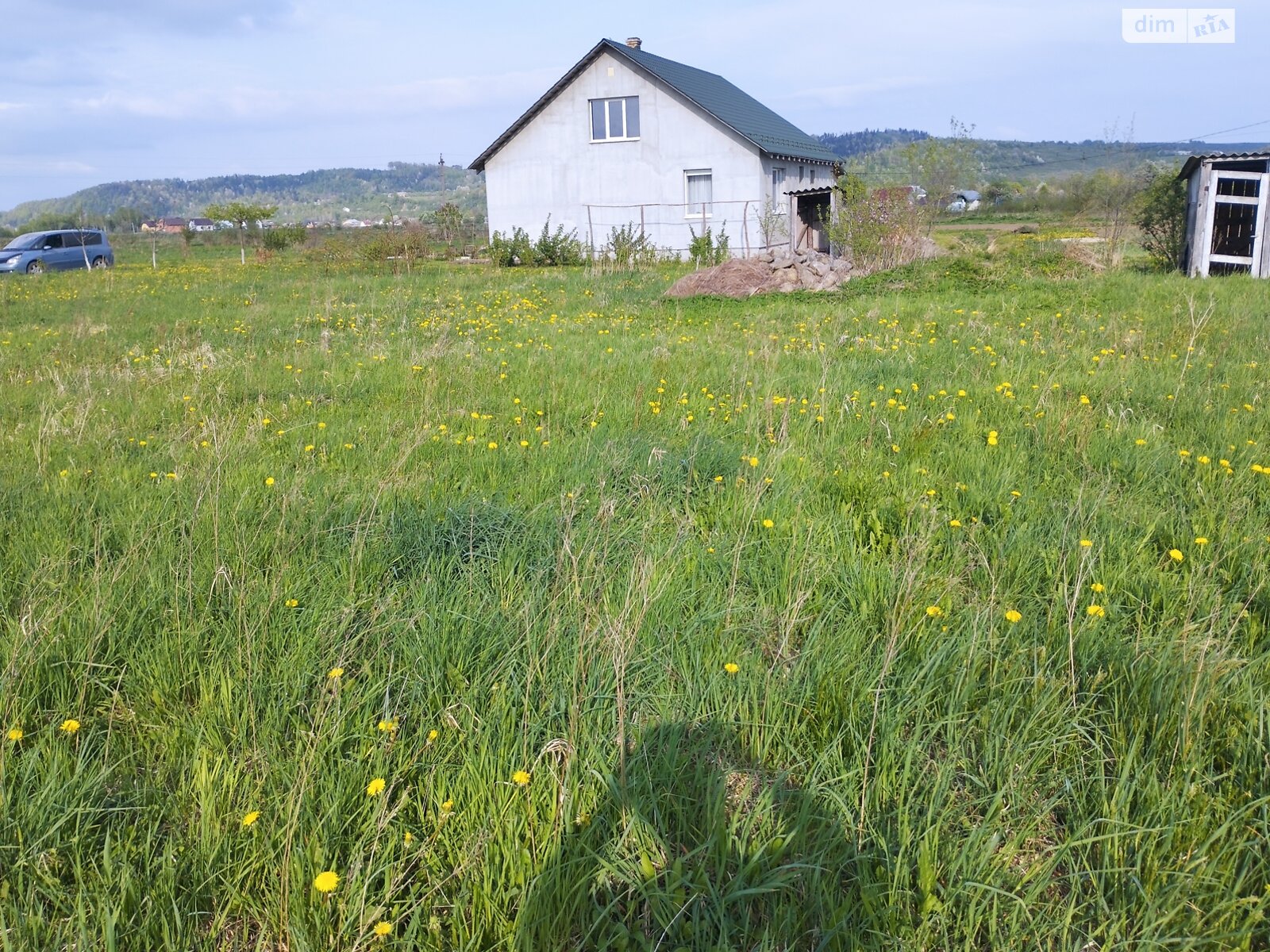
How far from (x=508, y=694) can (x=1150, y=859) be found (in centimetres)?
175

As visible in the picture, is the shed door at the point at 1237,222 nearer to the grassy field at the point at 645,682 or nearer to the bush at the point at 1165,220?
the bush at the point at 1165,220

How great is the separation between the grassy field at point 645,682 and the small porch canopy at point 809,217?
2620 centimetres

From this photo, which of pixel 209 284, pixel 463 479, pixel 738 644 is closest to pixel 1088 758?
pixel 738 644

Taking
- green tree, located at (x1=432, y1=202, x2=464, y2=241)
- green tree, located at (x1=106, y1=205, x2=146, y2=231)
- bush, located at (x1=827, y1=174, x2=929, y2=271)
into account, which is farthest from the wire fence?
green tree, located at (x1=106, y1=205, x2=146, y2=231)

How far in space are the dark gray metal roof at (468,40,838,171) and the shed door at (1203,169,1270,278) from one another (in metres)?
14.3

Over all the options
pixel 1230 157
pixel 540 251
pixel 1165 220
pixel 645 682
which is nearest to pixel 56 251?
pixel 540 251

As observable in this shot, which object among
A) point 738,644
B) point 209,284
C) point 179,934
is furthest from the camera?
point 209,284

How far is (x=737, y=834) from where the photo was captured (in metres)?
2.11

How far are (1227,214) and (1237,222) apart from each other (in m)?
0.25

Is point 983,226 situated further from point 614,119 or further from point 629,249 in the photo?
point 629,249

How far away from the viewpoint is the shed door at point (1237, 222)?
50.1ft

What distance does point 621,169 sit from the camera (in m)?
29.6

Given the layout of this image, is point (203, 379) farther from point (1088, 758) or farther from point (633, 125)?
point (633, 125)

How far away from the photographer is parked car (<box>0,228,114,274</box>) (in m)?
26.2
